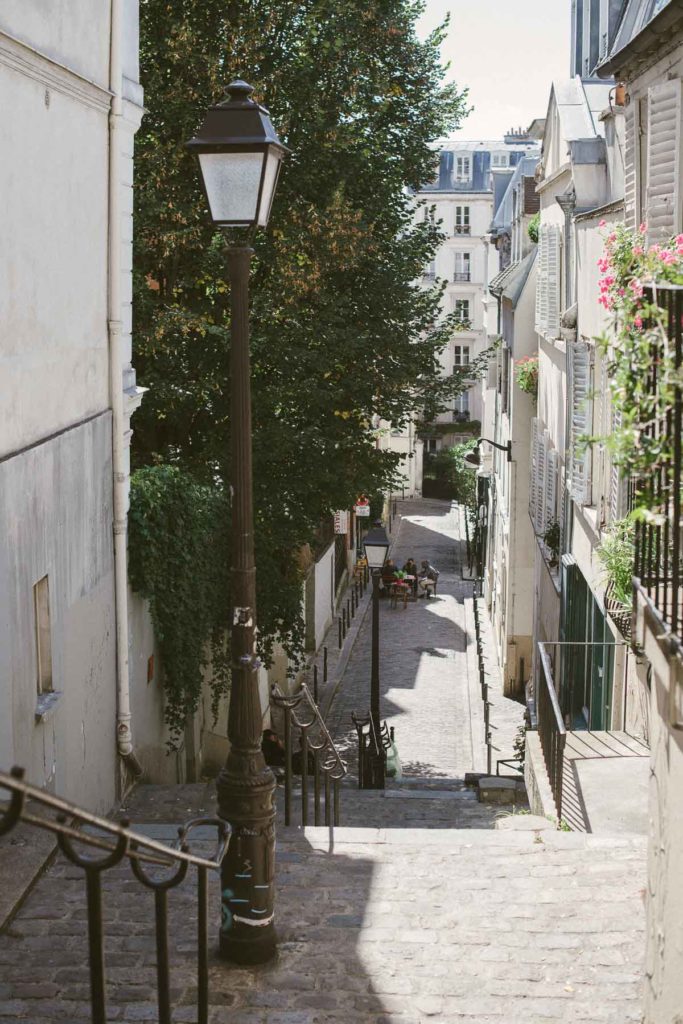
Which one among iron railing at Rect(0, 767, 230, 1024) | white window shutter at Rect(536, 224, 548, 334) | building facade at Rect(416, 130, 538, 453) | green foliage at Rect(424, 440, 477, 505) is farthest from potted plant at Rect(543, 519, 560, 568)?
building facade at Rect(416, 130, 538, 453)

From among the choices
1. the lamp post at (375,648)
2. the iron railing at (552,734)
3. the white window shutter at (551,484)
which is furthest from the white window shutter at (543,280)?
the iron railing at (552,734)

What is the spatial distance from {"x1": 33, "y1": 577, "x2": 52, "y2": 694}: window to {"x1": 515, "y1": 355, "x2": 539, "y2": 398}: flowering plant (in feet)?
53.7

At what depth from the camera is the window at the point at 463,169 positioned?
65.8 m

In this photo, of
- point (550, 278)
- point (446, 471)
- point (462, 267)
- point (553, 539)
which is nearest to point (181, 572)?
point (553, 539)

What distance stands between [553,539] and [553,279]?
409 centimetres

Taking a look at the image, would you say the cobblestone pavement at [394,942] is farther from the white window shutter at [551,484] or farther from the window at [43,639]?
the white window shutter at [551,484]

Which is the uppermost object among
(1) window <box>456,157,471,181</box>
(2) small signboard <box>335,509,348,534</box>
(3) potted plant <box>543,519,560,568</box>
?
(1) window <box>456,157,471,181</box>

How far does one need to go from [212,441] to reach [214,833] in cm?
870

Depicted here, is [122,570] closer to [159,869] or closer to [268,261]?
[159,869]

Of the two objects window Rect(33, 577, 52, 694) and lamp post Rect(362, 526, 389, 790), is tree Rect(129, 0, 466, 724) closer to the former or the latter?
lamp post Rect(362, 526, 389, 790)

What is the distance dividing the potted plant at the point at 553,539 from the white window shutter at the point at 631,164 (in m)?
7.92

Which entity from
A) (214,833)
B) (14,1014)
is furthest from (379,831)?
(14,1014)

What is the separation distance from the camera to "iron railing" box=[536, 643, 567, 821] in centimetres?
1020

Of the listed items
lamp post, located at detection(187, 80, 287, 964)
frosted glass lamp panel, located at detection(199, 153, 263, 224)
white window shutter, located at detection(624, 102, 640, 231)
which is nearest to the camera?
frosted glass lamp panel, located at detection(199, 153, 263, 224)
